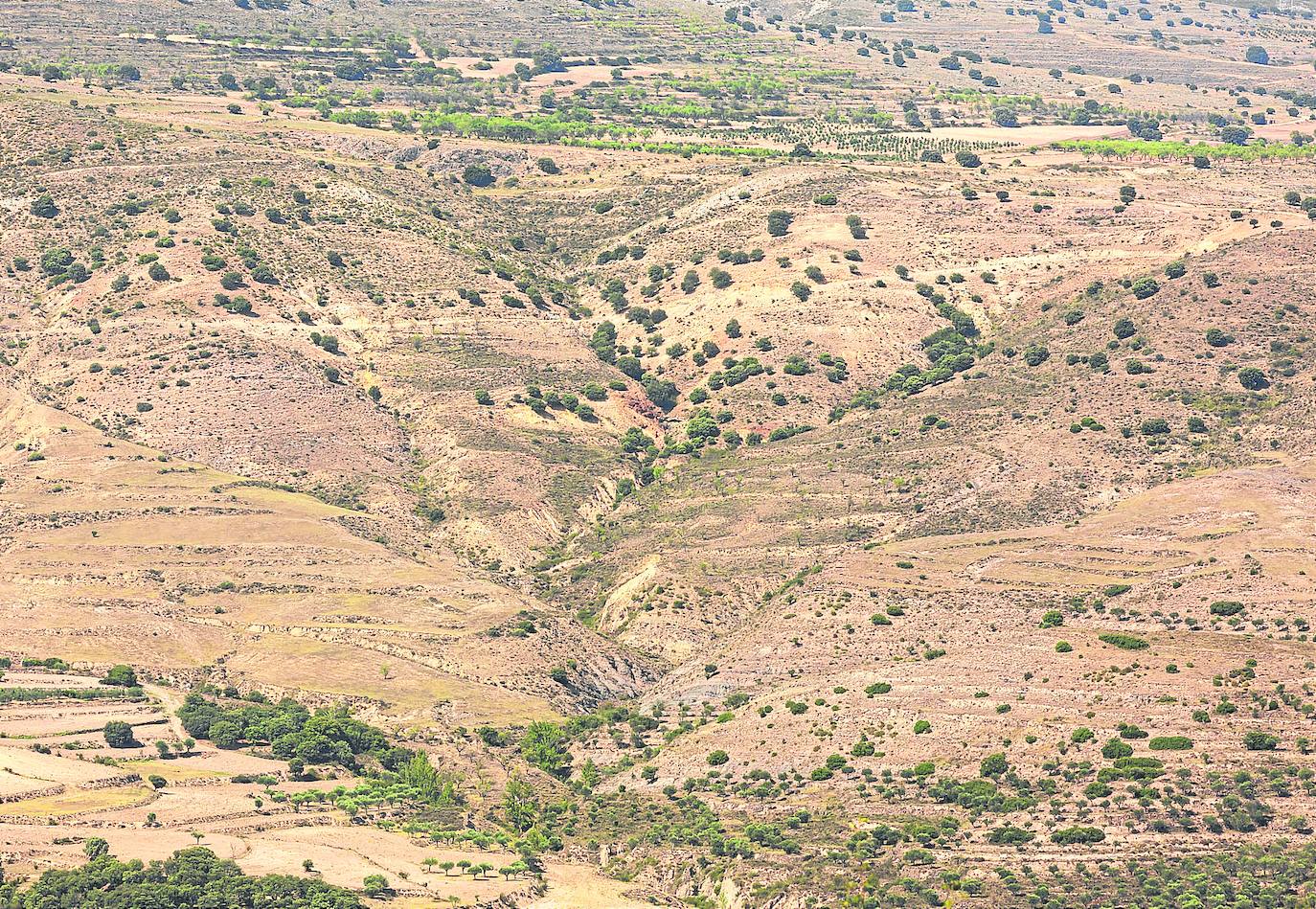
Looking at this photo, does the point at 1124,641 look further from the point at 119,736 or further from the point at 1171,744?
the point at 119,736

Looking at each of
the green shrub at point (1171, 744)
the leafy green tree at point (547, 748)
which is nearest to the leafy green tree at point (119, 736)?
the leafy green tree at point (547, 748)

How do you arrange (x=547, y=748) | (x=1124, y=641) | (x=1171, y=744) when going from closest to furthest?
(x=1171, y=744), (x=1124, y=641), (x=547, y=748)

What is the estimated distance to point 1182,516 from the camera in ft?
422

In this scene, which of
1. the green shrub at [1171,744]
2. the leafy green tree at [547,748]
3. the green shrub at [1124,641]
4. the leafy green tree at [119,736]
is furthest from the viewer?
the leafy green tree at [547,748]

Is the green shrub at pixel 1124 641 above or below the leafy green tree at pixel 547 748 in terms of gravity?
above

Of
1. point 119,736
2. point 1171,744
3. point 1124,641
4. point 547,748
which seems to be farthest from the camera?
point 547,748

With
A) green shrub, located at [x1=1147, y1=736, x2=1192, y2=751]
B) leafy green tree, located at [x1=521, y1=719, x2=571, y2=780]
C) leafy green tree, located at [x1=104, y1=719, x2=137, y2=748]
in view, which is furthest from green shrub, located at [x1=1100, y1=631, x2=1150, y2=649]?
leafy green tree, located at [x1=104, y1=719, x2=137, y2=748]

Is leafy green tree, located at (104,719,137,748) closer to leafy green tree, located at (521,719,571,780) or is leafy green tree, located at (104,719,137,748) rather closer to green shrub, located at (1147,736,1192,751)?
leafy green tree, located at (521,719,571,780)

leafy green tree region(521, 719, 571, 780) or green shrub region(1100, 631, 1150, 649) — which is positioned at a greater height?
green shrub region(1100, 631, 1150, 649)

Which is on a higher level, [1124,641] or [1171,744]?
[1124,641]

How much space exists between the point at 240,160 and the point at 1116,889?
125m

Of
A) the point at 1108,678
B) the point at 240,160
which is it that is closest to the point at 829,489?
the point at 1108,678

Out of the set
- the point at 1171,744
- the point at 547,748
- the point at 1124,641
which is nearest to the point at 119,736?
the point at 547,748

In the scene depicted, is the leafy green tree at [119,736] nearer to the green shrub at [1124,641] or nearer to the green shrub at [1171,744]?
the green shrub at [1171,744]
